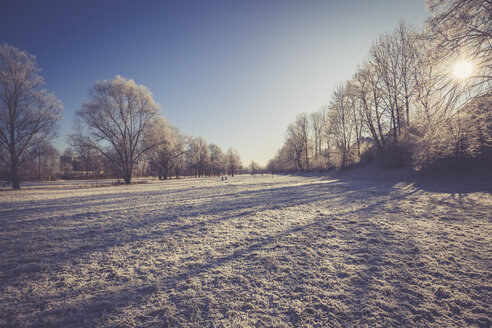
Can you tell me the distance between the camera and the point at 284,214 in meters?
6.15

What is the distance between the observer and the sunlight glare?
6293mm

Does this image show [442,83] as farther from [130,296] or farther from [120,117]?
[120,117]

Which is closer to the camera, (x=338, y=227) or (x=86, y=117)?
(x=338, y=227)

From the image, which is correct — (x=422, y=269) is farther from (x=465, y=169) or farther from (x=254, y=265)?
(x=465, y=169)

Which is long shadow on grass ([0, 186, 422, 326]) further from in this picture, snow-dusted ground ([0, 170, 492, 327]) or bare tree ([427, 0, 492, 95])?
bare tree ([427, 0, 492, 95])

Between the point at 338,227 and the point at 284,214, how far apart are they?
1.89 m

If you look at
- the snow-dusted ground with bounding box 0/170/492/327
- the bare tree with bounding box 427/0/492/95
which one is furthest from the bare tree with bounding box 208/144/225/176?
the bare tree with bounding box 427/0/492/95

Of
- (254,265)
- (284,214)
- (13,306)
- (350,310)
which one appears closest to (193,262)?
(254,265)

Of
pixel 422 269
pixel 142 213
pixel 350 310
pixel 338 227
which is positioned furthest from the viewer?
pixel 142 213

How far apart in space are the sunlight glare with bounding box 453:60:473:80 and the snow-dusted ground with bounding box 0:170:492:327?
5.02 metres

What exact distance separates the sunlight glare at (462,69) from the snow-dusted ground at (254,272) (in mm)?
5020

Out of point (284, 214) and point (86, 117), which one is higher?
point (86, 117)

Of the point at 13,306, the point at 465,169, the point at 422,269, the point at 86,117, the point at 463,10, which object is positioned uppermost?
the point at 86,117

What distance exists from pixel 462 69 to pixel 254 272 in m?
10.3
